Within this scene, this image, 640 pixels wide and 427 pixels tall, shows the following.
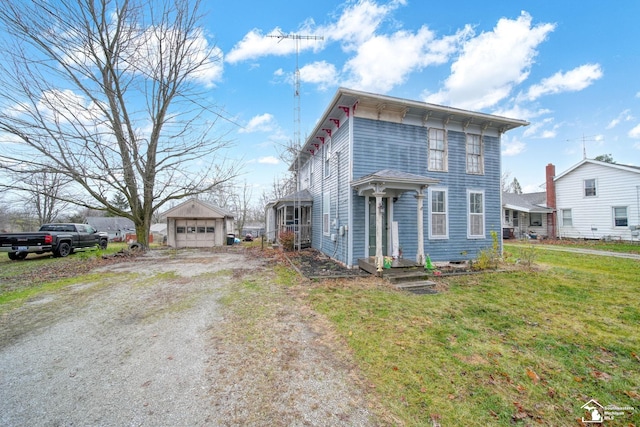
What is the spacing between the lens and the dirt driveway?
7.16 ft

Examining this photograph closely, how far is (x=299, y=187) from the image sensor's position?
17828mm

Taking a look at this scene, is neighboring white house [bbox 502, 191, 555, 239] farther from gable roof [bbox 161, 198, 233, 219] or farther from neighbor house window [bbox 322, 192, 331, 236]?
gable roof [bbox 161, 198, 233, 219]

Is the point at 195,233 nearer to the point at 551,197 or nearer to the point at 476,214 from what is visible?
the point at 476,214

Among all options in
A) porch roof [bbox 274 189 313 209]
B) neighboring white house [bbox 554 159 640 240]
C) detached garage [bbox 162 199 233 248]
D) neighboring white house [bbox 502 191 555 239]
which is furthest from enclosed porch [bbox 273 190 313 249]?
neighboring white house [bbox 554 159 640 240]

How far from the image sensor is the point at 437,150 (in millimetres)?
9398

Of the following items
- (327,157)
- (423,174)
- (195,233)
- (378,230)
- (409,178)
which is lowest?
(195,233)

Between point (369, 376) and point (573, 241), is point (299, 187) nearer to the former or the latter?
point (369, 376)

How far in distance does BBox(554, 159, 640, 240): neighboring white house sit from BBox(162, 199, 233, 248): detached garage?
25.9 meters

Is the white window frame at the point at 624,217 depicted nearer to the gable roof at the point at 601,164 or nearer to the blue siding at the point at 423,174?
the gable roof at the point at 601,164

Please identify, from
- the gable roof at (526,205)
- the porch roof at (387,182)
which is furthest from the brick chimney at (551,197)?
the porch roof at (387,182)

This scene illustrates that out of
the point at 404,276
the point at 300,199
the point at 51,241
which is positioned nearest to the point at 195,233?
the point at 51,241

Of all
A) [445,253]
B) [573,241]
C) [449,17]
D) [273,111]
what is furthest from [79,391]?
[573,241]

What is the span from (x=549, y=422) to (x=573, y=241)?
71.3 ft

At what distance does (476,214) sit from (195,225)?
1864 cm
